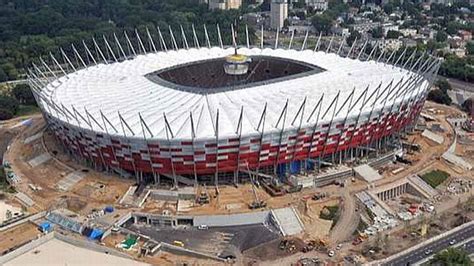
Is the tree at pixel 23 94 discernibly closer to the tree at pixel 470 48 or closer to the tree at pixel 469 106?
the tree at pixel 469 106

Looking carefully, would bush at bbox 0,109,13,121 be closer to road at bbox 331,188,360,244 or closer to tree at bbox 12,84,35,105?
tree at bbox 12,84,35,105

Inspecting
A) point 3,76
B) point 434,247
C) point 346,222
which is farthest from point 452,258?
point 3,76

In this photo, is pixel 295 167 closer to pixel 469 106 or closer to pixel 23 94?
pixel 469 106

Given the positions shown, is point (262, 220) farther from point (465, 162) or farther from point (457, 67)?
point (457, 67)

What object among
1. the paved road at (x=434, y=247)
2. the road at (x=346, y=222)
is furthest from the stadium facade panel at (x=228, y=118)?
the paved road at (x=434, y=247)

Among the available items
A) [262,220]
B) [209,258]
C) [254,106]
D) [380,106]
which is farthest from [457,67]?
[209,258]

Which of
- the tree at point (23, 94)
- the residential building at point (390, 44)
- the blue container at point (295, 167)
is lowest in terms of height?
the residential building at point (390, 44)

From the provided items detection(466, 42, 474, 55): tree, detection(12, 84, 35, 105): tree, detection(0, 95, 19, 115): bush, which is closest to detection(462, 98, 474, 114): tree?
detection(466, 42, 474, 55): tree
